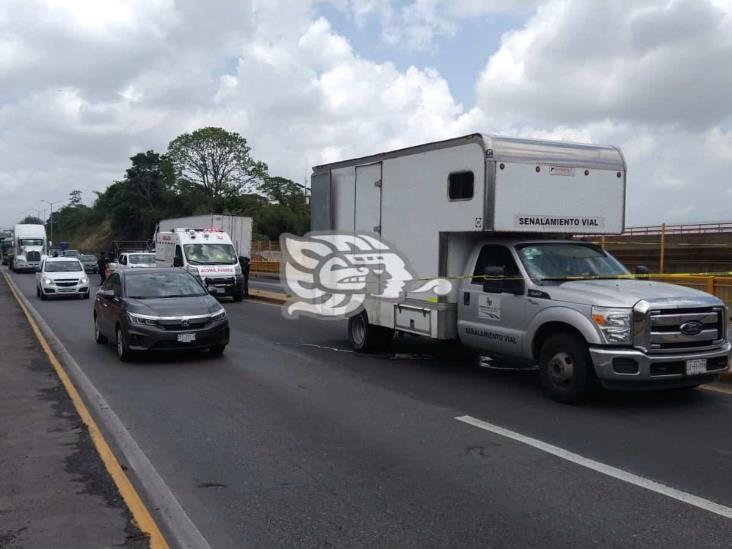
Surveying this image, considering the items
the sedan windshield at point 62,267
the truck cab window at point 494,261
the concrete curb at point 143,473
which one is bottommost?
the concrete curb at point 143,473

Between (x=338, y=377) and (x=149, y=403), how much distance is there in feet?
8.63

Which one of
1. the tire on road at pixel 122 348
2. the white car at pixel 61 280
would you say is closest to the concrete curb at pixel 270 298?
the white car at pixel 61 280

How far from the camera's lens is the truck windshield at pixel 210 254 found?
23.7 metres

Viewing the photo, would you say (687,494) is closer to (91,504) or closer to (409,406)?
(409,406)

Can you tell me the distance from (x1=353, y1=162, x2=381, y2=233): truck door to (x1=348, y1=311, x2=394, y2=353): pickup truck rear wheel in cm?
148

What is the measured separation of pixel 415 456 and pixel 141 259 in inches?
1042

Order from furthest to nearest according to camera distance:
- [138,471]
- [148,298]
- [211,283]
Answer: [211,283] < [148,298] < [138,471]

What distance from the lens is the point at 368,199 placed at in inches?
457

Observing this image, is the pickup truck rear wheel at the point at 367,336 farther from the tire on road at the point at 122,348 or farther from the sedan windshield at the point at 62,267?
the sedan windshield at the point at 62,267

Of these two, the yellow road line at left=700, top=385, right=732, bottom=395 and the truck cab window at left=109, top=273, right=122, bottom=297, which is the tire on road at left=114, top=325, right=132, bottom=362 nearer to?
the truck cab window at left=109, top=273, right=122, bottom=297

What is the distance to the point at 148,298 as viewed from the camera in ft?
38.4

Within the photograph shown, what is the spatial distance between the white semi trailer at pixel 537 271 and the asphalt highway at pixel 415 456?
0.54m

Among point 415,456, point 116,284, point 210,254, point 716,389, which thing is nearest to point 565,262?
point 716,389

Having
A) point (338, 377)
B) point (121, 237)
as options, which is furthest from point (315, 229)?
point (121, 237)
